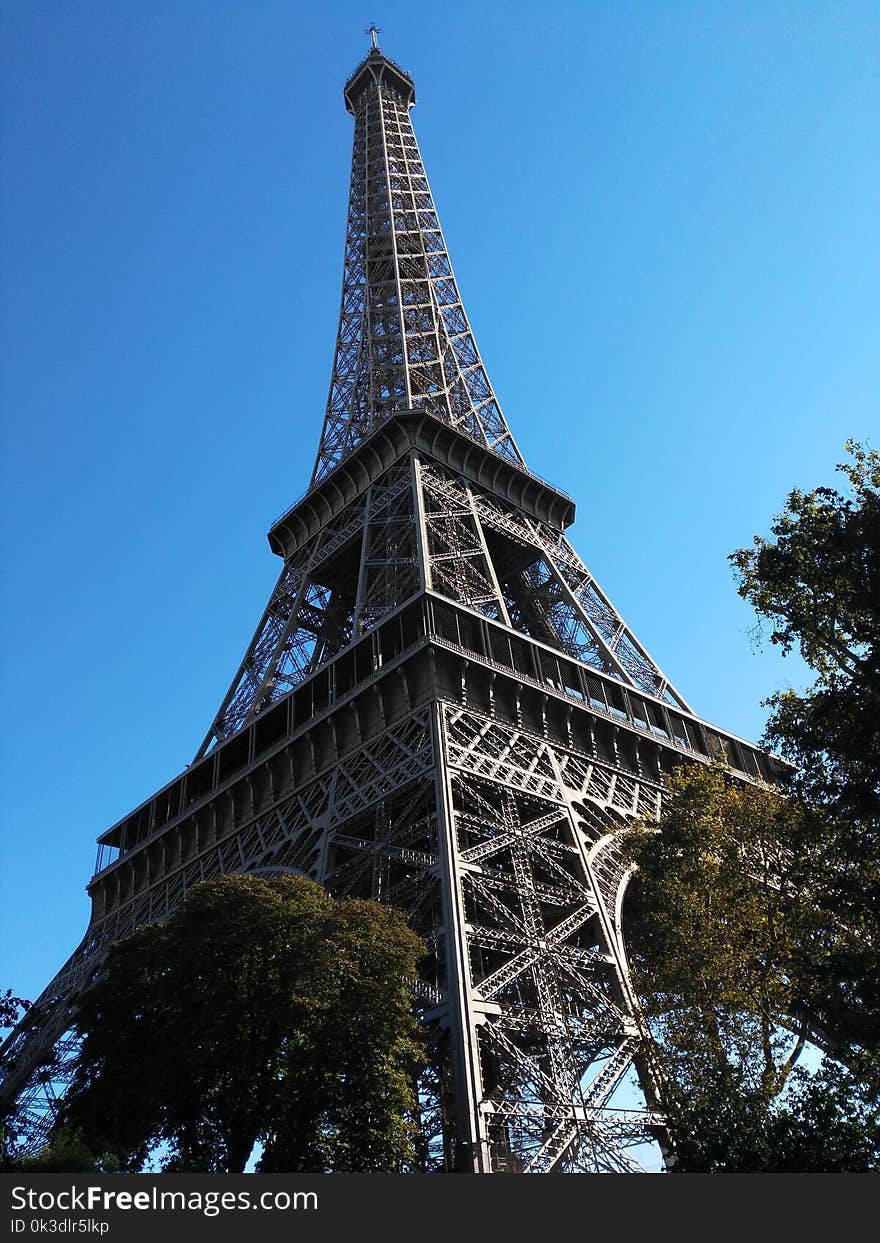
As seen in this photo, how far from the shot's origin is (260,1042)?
18453 mm

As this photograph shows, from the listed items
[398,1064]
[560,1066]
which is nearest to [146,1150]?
[398,1064]

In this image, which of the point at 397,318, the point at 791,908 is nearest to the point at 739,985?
the point at 791,908

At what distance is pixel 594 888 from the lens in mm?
25719

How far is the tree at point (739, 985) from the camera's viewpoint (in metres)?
16.0

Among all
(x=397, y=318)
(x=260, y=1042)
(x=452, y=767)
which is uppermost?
(x=397, y=318)

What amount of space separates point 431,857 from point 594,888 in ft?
15.0

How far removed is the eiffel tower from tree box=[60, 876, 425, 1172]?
5.44 ft

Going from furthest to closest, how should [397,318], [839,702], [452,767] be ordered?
[397,318] < [452,767] < [839,702]

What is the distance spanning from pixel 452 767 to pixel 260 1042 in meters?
9.23

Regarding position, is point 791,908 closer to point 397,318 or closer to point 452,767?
point 452,767

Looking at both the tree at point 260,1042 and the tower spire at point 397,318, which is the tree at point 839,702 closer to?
the tree at point 260,1042

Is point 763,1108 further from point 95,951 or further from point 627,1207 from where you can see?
point 95,951

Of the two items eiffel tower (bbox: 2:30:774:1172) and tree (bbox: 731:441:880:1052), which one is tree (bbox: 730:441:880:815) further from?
eiffel tower (bbox: 2:30:774:1172)

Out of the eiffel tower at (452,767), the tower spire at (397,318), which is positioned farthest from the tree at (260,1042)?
the tower spire at (397,318)
